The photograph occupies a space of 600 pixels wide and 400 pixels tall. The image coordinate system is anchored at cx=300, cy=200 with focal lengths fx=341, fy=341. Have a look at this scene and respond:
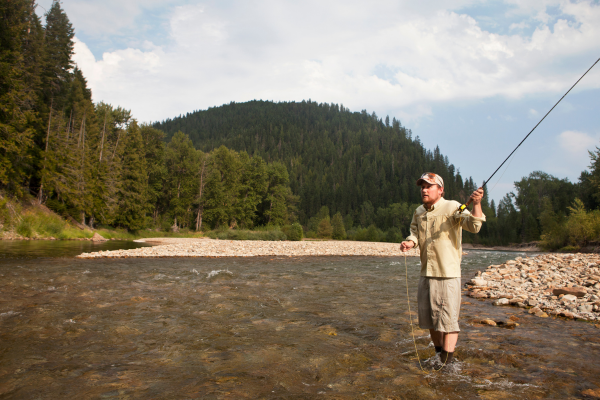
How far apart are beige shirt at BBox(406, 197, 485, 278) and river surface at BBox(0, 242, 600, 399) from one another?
4.01 feet

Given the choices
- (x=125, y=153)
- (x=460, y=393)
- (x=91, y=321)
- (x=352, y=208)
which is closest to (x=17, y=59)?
(x=125, y=153)

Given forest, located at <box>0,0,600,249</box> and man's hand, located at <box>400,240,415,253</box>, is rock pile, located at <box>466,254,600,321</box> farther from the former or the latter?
forest, located at <box>0,0,600,249</box>

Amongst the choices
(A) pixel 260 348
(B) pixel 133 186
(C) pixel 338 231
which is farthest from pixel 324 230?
(A) pixel 260 348

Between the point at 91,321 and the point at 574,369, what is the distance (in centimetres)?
724

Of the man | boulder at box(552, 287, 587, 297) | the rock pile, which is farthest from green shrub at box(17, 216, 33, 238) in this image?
boulder at box(552, 287, 587, 297)

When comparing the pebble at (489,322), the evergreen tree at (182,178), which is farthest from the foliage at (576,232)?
the evergreen tree at (182,178)

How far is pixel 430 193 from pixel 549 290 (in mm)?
7411

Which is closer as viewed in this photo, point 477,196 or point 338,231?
point 477,196

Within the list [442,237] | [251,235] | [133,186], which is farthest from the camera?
[133,186]

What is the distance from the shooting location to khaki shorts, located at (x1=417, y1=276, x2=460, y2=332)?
366 cm

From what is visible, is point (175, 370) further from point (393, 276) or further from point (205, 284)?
point (393, 276)

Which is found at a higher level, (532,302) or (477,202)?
(477,202)

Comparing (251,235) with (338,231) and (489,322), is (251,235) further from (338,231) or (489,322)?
(489,322)

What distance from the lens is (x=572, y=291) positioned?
812 centimetres
